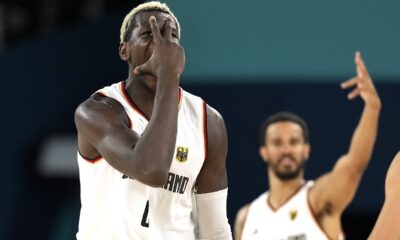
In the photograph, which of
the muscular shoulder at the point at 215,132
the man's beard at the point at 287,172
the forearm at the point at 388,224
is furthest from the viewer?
the man's beard at the point at 287,172

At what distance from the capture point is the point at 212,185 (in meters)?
3.61

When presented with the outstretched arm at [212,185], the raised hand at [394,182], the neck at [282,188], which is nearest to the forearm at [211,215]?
the outstretched arm at [212,185]

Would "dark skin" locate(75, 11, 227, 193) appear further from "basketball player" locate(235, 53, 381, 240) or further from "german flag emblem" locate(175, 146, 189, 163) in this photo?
"basketball player" locate(235, 53, 381, 240)

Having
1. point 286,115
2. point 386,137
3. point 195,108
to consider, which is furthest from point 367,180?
point 195,108

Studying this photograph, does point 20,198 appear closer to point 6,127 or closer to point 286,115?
point 6,127

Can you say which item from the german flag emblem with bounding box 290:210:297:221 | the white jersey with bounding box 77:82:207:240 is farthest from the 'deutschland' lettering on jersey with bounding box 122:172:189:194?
the german flag emblem with bounding box 290:210:297:221

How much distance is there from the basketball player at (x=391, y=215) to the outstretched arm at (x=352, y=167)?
3797 millimetres

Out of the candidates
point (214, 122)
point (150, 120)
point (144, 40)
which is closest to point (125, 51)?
point (144, 40)

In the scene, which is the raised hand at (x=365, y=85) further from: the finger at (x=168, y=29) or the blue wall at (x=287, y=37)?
the finger at (x=168, y=29)

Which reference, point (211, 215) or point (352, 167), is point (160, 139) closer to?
point (211, 215)

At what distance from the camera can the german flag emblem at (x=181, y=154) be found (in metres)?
3.40

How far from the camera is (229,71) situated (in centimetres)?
835

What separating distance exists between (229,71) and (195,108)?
15.7ft

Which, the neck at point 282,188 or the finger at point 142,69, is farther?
the neck at point 282,188
